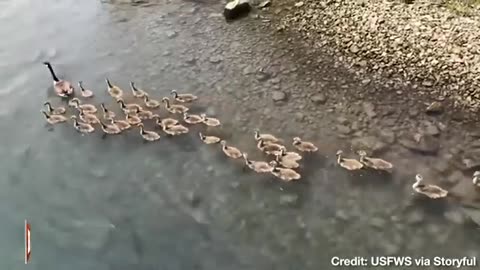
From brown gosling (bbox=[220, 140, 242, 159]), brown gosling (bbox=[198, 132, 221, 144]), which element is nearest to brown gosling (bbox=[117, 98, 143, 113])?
brown gosling (bbox=[198, 132, 221, 144])

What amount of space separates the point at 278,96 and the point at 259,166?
5.32ft

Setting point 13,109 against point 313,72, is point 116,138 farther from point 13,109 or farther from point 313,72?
point 313,72

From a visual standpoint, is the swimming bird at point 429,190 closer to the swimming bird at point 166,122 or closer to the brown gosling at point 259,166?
the brown gosling at point 259,166

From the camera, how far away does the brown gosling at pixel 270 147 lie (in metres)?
7.26

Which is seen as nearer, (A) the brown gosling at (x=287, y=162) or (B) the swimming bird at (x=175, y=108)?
(A) the brown gosling at (x=287, y=162)

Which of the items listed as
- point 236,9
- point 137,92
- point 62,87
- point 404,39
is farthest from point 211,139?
point 404,39

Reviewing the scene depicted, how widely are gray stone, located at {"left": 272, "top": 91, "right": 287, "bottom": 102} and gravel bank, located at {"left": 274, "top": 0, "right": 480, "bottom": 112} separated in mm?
1257

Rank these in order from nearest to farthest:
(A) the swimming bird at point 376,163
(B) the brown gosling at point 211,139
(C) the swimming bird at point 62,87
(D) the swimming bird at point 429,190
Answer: (D) the swimming bird at point 429,190, (A) the swimming bird at point 376,163, (B) the brown gosling at point 211,139, (C) the swimming bird at point 62,87

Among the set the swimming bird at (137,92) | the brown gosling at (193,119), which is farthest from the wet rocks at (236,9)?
the brown gosling at (193,119)

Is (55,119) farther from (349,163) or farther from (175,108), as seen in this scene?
(349,163)

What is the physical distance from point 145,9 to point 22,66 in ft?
8.58

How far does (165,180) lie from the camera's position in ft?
24.0

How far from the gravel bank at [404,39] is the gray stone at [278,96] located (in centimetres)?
126

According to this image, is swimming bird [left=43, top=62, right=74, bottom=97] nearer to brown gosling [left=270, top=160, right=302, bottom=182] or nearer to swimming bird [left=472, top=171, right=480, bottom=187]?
brown gosling [left=270, top=160, right=302, bottom=182]
